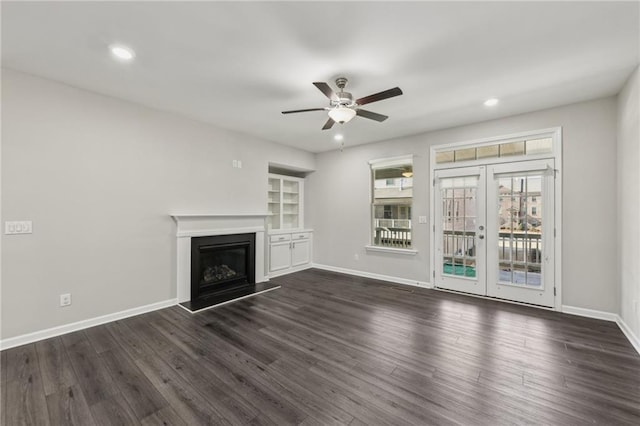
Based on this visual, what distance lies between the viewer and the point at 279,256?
18.3ft

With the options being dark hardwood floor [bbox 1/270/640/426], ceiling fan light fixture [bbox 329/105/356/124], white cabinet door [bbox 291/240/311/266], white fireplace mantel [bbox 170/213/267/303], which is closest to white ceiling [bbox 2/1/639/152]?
ceiling fan light fixture [bbox 329/105/356/124]

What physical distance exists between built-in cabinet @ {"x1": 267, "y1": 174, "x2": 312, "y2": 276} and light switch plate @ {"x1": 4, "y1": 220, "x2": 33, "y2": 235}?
338 cm

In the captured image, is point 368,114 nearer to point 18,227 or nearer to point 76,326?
point 18,227

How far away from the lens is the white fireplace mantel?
12.7 ft

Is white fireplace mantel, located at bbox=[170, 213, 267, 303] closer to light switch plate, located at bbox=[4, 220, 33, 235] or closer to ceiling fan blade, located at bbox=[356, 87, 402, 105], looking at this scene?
light switch plate, located at bbox=[4, 220, 33, 235]

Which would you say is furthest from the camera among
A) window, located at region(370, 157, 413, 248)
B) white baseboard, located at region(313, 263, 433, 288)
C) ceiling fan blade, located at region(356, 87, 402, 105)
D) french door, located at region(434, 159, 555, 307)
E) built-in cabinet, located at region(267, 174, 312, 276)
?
built-in cabinet, located at region(267, 174, 312, 276)

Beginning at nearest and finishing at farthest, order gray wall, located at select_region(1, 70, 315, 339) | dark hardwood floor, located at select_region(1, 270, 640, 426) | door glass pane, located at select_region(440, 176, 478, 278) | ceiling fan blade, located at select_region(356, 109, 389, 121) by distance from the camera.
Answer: dark hardwood floor, located at select_region(1, 270, 640, 426) → gray wall, located at select_region(1, 70, 315, 339) → ceiling fan blade, located at select_region(356, 109, 389, 121) → door glass pane, located at select_region(440, 176, 478, 278)

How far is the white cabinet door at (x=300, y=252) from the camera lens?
19.4 ft

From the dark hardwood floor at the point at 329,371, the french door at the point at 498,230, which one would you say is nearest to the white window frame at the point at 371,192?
the french door at the point at 498,230

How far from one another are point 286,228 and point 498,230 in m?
4.19

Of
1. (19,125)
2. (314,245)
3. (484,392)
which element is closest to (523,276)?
(484,392)

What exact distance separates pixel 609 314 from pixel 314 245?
16.0ft

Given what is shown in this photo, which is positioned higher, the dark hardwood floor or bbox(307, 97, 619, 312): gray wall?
bbox(307, 97, 619, 312): gray wall

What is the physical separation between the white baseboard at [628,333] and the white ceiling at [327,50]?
2674 mm
